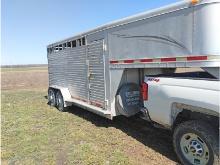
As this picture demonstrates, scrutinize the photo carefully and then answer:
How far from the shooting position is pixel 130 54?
6238 mm

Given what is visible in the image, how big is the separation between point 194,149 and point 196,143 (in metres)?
0.11

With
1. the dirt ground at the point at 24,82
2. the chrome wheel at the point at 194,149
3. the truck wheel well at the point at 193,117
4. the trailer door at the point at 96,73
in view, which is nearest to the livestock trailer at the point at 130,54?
the trailer door at the point at 96,73

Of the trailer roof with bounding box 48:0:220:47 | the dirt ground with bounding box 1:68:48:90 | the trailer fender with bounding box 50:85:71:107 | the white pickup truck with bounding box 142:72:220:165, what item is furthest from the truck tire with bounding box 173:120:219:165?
the dirt ground with bounding box 1:68:48:90

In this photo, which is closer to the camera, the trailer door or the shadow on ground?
the shadow on ground

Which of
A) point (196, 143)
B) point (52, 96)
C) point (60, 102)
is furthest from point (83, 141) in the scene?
point (52, 96)

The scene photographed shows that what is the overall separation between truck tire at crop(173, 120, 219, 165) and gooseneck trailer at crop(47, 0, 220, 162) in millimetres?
302

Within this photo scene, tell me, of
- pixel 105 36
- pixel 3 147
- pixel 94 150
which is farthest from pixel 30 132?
pixel 105 36

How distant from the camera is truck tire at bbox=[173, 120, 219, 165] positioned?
436cm

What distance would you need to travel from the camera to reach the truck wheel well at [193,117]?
15.0 feet

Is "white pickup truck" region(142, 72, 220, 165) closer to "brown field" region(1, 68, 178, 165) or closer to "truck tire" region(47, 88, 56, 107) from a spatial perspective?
"brown field" region(1, 68, 178, 165)

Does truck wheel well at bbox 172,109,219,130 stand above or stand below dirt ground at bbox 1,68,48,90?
above

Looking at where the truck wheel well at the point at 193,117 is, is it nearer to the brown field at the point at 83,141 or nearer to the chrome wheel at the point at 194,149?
the chrome wheel at the point at 194,149

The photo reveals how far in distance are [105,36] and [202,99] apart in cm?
352

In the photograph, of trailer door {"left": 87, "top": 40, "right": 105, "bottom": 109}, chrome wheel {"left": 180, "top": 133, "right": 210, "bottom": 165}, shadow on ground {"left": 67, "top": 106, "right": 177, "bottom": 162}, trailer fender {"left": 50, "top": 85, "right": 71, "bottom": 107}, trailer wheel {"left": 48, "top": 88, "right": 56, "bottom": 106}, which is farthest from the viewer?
trailer wheel {"left": 48, "top": 88, "right": 56, "bottom": 106}
